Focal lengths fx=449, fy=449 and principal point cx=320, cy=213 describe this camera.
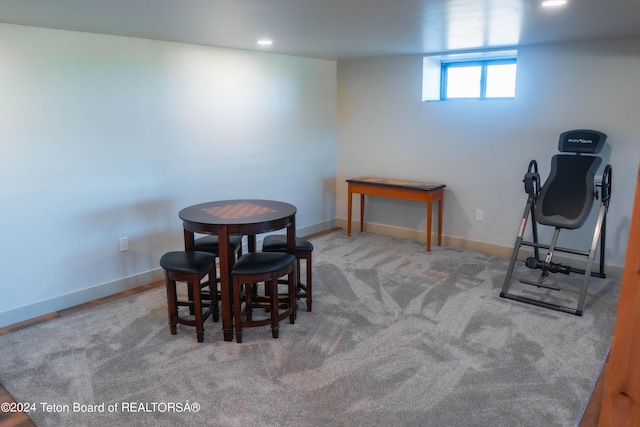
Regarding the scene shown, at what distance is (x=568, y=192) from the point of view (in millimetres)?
3758

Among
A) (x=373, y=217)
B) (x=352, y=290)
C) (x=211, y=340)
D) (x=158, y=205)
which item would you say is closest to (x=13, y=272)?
(x=158, y=205)

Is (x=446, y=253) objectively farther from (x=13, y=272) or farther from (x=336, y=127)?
(x=13, y=272)

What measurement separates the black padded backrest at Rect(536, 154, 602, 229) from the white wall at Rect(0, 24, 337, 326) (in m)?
2.71

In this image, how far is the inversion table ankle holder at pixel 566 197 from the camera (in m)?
3.59

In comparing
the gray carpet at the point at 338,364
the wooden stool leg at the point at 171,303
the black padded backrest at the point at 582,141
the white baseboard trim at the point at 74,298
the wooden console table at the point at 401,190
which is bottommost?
the gray carpet at the point at 338,364

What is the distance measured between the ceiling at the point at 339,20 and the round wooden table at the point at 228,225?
1.25 m

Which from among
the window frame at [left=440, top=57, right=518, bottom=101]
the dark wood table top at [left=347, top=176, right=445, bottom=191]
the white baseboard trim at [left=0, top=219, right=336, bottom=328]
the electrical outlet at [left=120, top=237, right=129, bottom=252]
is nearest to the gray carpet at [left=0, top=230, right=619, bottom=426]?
the white baseboard trim at [left=0, top=219, right=336, bottom=328]

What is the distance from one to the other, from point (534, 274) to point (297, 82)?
316cm

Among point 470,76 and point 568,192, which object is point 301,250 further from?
point 470,76

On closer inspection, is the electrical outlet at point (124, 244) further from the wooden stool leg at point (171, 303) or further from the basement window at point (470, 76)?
the basement window at point (470, 76)

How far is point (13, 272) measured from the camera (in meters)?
3.18

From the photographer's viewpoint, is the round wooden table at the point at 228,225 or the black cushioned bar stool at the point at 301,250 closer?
the round wooden table at the point at 228,225

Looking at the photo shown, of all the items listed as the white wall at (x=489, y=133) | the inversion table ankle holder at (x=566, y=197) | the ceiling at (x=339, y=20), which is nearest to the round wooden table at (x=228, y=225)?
the ceiling at (x=339, y=20)

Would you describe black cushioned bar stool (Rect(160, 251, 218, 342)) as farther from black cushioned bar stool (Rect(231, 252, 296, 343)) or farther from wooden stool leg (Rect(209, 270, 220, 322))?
black cushioned bar stool (Rect(231, 252, 296, 343))
